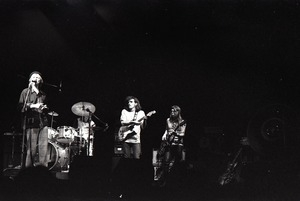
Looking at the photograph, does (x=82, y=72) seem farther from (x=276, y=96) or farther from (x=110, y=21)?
(x=276, y=96)

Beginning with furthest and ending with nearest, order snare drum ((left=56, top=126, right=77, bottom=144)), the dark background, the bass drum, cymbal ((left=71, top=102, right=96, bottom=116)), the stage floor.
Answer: cymbal ((left=71, top=102, right=96, bottom=116))
snare drum ((left=56, top=126, right=77, bottom=144))
the bass drum
the dark background
the stage floor

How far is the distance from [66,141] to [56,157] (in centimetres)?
55

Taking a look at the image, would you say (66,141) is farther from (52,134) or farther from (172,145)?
(172,145)

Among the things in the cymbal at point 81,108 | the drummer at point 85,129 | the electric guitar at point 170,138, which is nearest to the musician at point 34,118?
the cymbal at point 81,108

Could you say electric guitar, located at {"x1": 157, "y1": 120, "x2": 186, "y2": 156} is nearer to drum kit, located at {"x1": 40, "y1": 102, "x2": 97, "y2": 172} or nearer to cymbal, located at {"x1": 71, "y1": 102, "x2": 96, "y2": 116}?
drum kit, located at {"x1": 40, "y1": 102, "x2": 97, "y2": 172}

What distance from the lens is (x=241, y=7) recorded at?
575 cm

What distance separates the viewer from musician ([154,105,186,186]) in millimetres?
6777

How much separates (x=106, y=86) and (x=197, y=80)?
1.82 metres

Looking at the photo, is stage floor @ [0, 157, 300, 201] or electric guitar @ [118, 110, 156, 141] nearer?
stage floor @ [0, 157, 300, 201]

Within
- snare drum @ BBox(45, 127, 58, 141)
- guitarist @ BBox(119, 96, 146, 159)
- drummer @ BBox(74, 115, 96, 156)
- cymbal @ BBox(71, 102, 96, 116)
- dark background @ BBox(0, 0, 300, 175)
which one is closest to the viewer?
dark background @ BBox(0, 0, 300, 175)

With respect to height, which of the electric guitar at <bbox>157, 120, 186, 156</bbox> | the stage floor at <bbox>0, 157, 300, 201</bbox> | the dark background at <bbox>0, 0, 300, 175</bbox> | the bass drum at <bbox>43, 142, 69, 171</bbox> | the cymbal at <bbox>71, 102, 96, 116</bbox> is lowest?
the stage floor at <bbox>0, 157, 300, 201</bbox>

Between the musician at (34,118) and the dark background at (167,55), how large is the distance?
0.74ft

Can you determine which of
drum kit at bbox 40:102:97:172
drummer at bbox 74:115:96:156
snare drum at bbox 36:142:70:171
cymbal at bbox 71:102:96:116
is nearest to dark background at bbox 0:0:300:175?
cymbal at bbox 71:102:96:116

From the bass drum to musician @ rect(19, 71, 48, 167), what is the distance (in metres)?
0.98
